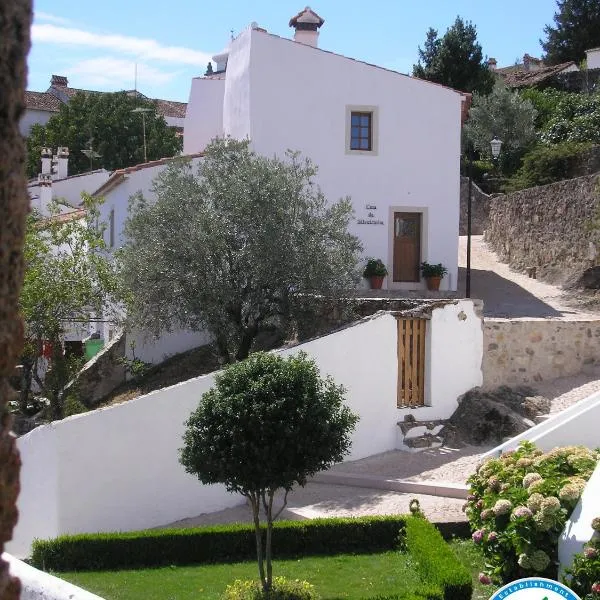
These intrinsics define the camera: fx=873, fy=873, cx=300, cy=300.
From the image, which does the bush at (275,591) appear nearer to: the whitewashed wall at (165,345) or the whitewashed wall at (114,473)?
the whitewashed wall at (114,473)

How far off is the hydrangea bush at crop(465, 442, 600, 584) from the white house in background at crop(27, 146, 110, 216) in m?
24.2

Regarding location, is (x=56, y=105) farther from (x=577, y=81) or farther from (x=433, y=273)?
(x=433, y=273)

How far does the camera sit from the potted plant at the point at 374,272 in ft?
66.8

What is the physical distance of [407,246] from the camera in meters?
21.1

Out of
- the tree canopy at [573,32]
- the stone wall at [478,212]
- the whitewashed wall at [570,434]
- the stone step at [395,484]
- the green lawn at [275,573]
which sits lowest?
the green lawn at [275,573]

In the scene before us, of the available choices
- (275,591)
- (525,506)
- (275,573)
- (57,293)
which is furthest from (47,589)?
(57,293)

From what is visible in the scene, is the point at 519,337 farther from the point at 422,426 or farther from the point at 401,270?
the point at 401,270

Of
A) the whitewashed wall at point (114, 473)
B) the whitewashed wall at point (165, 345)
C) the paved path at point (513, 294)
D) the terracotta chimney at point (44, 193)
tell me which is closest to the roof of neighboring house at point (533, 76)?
the paved path at point (513, 294)

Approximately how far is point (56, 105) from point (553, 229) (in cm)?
3649

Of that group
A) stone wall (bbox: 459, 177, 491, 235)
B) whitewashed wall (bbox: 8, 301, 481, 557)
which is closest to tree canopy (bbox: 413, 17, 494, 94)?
stone wall (bbox: 459, 177, 491, 235)

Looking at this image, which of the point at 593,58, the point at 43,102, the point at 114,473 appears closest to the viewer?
the point at 114,473

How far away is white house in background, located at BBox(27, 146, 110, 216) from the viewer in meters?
30.4

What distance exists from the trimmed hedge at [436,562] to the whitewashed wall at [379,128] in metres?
11.8

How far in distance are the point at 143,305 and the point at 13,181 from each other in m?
13.1
